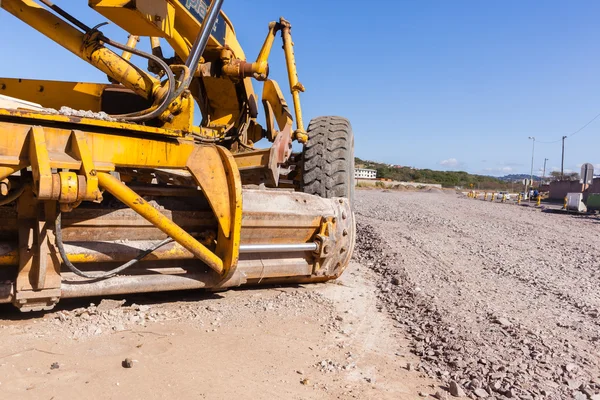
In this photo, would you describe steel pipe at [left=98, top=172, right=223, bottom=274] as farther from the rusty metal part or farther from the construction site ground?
the construction site ground

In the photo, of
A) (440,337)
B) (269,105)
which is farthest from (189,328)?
(269,105)

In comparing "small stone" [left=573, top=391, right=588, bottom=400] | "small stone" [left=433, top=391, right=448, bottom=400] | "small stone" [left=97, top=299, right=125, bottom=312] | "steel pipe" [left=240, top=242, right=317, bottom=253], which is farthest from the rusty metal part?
"small stone" [left=573, top=391, right=588, bottom=400]

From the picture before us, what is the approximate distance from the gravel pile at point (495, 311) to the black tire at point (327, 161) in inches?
42.3

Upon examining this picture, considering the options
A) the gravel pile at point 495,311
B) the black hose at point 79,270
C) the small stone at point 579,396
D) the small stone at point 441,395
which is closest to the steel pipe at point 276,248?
the black hose at point 79,270

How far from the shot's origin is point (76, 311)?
3.17m

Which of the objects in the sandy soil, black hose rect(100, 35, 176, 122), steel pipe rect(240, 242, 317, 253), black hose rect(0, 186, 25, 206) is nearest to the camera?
the sandy soil

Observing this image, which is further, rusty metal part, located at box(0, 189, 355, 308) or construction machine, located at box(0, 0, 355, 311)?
rusty metal part, located at box(0, 189, 355, 308)

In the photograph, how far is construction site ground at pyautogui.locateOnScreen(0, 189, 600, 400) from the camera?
8.02 ft

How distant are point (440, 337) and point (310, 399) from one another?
3.92 ft

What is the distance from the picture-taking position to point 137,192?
11.4 ft

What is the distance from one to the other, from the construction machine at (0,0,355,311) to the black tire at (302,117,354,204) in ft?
0.08

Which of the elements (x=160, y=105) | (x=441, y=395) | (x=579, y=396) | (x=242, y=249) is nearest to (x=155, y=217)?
(x=242, y=249)

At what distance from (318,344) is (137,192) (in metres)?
1.63

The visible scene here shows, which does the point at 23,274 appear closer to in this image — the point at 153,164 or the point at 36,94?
the point at 153,164
